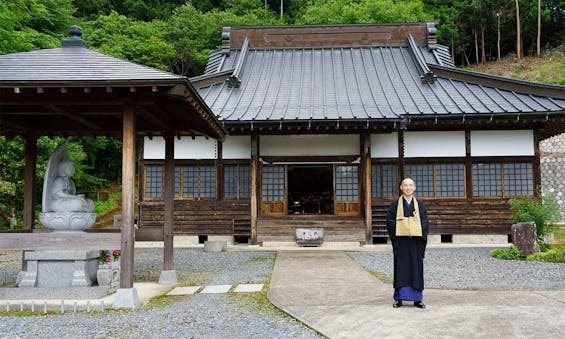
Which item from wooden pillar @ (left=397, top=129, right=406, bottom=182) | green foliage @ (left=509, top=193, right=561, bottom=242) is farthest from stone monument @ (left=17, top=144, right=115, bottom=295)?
green foliage @ (left=509, top=193, right=561, bottom=242)

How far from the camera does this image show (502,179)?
45.9ft

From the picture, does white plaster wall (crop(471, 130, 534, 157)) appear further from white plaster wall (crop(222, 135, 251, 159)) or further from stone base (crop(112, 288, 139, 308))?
stone base (crop(112, 288, 139, 308))

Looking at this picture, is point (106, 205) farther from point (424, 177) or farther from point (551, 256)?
point (551, 256)

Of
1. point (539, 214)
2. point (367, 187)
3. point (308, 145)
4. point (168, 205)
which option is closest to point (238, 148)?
point (308, 145)

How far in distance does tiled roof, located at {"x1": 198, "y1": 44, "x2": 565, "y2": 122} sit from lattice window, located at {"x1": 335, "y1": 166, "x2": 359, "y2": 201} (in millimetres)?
1979

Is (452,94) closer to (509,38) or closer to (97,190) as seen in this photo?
(97,190)

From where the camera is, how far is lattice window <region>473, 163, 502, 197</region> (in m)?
14.0

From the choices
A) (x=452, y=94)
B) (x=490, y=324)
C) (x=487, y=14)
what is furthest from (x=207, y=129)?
(x=487, y=14)

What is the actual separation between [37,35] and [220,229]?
10.1 metres

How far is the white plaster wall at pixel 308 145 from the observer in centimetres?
1432

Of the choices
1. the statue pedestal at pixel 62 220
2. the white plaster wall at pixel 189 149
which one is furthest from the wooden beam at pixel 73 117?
the white plaster wall at pixel 189 149

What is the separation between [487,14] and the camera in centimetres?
3694

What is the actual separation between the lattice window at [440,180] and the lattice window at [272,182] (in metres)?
3.94

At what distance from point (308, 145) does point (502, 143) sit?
→ 5.92 m
